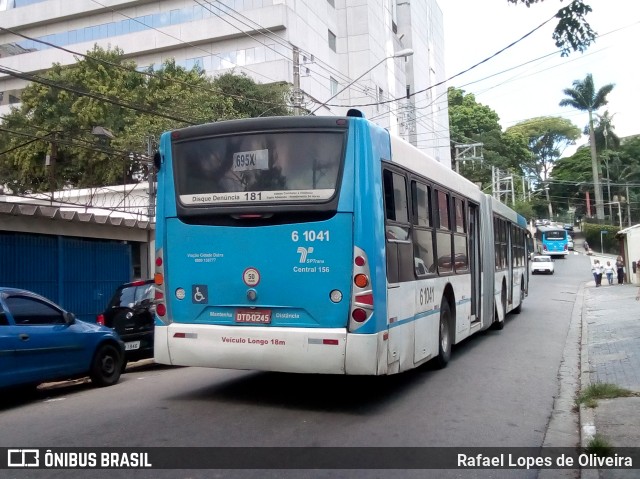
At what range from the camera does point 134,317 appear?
1185cm

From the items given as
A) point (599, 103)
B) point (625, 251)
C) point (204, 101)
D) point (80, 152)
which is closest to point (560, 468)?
point (204, 101)

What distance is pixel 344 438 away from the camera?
246 inches

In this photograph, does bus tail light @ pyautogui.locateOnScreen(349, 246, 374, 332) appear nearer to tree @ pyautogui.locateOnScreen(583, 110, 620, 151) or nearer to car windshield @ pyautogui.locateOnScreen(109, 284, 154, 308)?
car windshield @ pyautogui.locateOnScreen(109, 284, 154, 308)

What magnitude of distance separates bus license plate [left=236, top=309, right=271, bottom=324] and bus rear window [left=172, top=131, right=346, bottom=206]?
122 centimetres

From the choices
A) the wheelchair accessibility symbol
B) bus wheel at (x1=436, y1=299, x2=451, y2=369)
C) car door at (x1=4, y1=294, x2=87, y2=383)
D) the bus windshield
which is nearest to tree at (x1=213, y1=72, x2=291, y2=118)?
bus wheel at (x1=436, y1=299, x2=451, y2=369)

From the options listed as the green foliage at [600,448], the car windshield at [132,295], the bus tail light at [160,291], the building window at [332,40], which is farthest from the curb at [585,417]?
the building window at [332,40]

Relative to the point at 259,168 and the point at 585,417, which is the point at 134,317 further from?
the point at 585,417

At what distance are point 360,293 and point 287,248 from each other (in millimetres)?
956

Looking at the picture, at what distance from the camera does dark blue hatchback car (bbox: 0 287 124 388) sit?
7867mm

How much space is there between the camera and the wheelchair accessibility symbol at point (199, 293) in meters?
7.41

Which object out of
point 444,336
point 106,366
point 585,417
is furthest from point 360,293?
point 106,366

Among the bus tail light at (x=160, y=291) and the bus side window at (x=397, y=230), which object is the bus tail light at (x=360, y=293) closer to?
the bus side window at (x=397, y=230)

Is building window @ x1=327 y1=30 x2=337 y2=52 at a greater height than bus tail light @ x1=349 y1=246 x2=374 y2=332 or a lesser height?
greater

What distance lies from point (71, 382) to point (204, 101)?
20.3 metres
